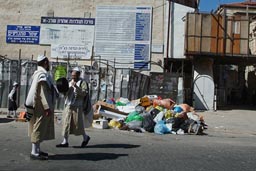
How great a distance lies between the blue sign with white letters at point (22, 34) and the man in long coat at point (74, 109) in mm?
19915

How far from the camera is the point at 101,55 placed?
28500 mm

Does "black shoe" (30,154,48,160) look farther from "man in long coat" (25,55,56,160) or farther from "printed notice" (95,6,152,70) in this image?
"printed notice" (95,6,152,70)

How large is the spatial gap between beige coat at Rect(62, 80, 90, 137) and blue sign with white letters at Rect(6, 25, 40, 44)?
19.9 m

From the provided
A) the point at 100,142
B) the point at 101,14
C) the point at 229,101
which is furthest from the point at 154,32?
the point at 100,142

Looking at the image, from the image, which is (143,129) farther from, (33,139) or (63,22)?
(63,22)

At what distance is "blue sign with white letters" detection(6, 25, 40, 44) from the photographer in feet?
95.2

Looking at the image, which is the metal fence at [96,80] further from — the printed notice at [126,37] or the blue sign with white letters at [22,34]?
the blue sign with white letters at [22,34]

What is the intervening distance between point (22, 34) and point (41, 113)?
2199 centimetres

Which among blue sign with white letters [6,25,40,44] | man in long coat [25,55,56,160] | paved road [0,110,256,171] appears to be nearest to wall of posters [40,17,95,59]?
blue sign with white letters [6,25,40,44]

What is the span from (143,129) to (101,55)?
1424cm

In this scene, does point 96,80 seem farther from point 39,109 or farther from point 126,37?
point 39,109

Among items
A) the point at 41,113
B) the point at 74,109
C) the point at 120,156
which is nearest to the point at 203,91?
the point at 74,109

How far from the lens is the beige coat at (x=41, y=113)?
805 cm

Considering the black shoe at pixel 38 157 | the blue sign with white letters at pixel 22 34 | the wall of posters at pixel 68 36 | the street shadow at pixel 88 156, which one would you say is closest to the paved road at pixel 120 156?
the street shadow at pixel 88 156
